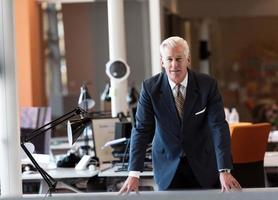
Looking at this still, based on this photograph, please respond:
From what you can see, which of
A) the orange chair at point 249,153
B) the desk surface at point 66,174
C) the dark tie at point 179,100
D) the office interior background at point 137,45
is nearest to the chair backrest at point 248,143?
the orange chair at point 249,153

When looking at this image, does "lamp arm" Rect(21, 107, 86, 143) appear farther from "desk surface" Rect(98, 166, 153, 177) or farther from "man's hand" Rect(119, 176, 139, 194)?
"desk surface" Rect(98, 166, 153, 177)

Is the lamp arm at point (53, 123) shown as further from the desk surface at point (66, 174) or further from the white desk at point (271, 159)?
the white desk at point (271, 159)

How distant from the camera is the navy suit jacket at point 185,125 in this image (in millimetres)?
3152

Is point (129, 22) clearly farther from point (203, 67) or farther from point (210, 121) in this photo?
point (210, 121)

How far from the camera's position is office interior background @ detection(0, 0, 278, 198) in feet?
32.2

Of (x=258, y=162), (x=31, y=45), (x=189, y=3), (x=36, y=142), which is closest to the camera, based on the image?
(x=258, y=162)

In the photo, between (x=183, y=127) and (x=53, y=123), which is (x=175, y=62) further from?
(x=53, y=123)

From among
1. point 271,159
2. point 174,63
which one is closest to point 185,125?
point 174,63

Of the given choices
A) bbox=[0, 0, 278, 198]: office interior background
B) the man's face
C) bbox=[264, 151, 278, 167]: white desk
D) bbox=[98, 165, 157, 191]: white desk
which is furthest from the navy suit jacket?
bbox=[0, 0, 278, 198]: office interior background

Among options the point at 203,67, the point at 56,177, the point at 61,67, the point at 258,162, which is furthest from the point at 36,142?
the point at 203,67

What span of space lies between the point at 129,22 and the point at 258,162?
19.0 ft

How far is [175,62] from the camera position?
3047 mm

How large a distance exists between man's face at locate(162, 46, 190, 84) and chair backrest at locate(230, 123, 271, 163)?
61.1 inches

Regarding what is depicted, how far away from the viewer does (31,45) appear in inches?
380
